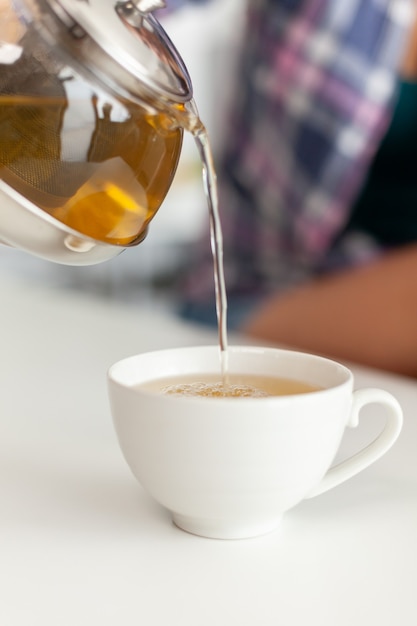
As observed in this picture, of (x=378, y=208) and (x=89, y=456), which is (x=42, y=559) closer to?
(x=89, y=456)

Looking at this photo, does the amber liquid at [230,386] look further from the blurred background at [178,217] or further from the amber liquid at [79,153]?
the blurred background at [178,217]

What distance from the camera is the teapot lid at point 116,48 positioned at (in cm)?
36

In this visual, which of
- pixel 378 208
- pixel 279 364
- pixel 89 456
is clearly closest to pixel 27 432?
pixel 89 456

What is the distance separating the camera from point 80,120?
389 millimetres

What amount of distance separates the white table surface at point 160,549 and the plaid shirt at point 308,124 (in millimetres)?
573

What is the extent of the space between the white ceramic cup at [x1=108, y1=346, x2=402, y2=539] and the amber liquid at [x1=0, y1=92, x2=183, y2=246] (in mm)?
78

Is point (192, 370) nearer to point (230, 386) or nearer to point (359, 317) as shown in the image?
A: point (230, 386)

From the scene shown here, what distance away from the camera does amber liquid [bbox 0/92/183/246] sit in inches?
15.3

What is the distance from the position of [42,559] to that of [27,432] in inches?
6.8

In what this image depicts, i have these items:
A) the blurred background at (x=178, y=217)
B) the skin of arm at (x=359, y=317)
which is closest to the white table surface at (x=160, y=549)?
the skin of arm at (x=359, y=317)

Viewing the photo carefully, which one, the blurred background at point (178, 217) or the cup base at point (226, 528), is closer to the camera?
the cup base at point (226, 528)

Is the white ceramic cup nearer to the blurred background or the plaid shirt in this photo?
the plaid shirt

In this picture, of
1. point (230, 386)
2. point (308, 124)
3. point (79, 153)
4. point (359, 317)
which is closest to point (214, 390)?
point (230, 386)

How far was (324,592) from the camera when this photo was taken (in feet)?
1.14
